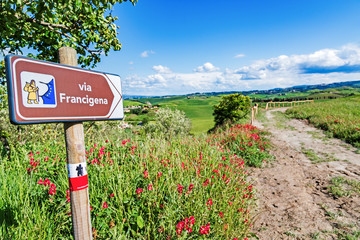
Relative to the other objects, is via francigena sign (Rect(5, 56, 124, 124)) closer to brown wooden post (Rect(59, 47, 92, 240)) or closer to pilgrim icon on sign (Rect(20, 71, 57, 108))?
pilgrim icon on sign (Rect(20, 71, 57, 108))

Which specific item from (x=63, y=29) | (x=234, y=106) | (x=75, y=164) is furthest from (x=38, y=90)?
(x=234, y=106)

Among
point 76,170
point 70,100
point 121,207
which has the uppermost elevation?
point 70,100

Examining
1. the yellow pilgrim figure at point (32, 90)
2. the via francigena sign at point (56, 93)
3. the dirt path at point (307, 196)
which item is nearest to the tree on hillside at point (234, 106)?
the dirt path at point (307, 196)

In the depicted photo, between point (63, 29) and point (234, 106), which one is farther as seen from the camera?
point (234, 106)

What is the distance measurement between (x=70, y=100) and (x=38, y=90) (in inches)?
8.6

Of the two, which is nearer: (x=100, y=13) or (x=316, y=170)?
(x=100, y=13)

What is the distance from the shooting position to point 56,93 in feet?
4.30

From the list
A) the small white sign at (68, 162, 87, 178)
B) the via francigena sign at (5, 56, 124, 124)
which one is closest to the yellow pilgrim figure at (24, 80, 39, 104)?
the via francigena sign at (5, 56, 124, 124)

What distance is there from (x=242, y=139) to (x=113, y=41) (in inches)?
241

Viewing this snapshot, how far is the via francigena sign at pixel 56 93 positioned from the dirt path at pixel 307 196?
10.5ft

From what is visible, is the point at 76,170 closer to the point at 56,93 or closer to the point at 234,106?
the point at 56,93

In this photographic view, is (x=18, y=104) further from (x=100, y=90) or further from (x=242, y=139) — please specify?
(x=242, y=139)

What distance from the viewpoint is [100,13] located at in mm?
4832

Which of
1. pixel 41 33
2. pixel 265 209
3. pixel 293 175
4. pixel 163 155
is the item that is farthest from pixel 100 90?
pixel 293 175
